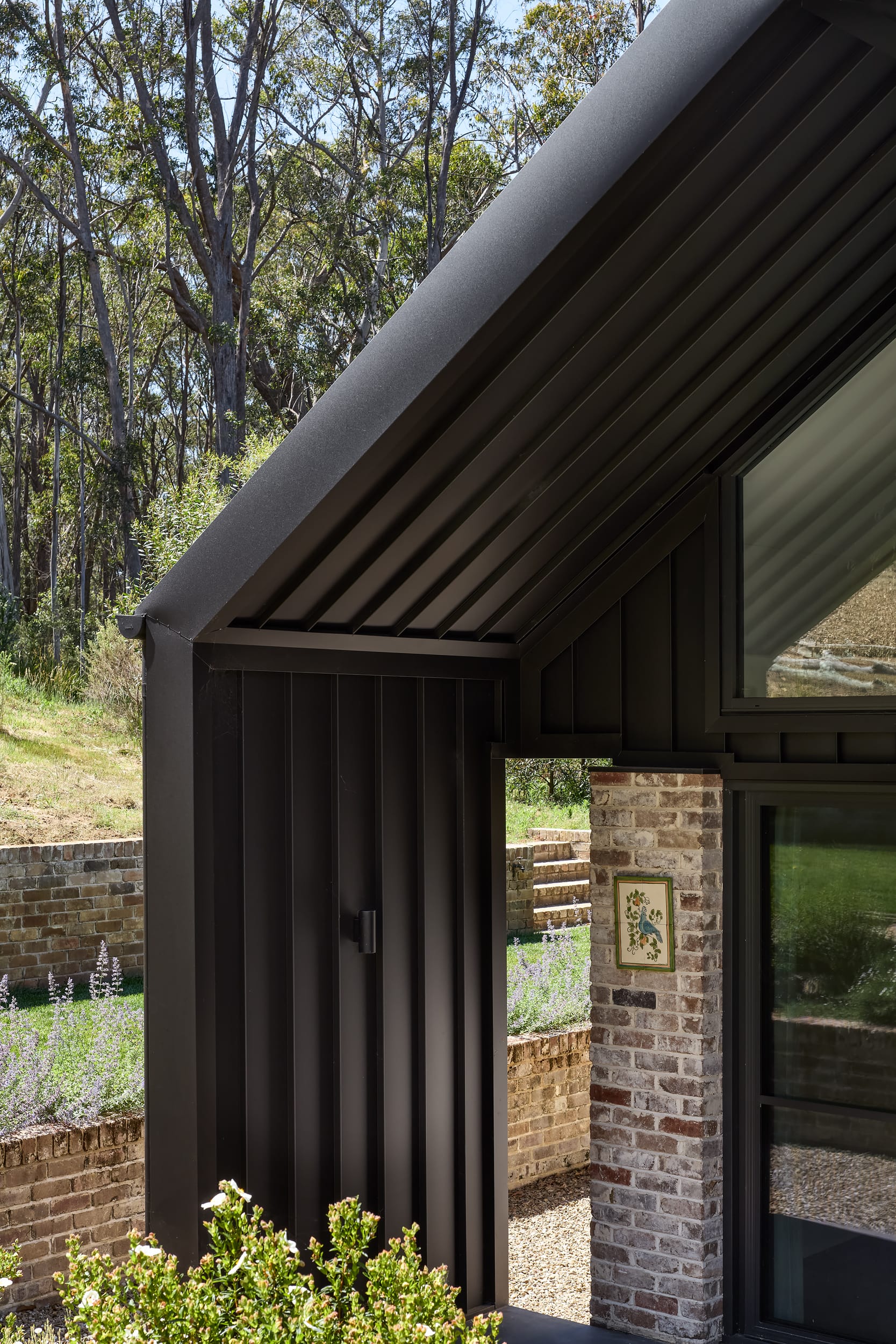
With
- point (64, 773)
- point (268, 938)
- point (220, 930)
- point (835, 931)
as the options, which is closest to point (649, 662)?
point (835, 931)

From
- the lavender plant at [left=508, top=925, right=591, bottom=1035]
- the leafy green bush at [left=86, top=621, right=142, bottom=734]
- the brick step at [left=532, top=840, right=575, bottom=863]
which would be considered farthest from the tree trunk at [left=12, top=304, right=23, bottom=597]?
the lavender plant at [left=508, top=925, right=591, bottom=1035]

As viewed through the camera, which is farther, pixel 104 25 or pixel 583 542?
pixel 104 25

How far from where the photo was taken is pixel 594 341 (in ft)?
11.3

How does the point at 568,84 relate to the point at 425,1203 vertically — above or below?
above

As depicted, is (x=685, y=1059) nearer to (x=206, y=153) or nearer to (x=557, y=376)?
(x=557, y=376)

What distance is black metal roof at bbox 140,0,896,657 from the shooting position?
2.88m

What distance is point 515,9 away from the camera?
18641 millimetres

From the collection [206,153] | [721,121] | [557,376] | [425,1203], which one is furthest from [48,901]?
[206,153]

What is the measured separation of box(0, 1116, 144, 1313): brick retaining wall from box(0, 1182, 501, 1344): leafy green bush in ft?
8.42

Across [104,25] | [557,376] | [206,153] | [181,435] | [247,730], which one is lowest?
[247,730]

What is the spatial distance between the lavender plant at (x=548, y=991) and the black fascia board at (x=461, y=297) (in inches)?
161

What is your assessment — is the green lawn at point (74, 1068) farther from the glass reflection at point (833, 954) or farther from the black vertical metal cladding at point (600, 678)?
the glass reflection at point (833, 954)

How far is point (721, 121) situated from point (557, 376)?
78cm

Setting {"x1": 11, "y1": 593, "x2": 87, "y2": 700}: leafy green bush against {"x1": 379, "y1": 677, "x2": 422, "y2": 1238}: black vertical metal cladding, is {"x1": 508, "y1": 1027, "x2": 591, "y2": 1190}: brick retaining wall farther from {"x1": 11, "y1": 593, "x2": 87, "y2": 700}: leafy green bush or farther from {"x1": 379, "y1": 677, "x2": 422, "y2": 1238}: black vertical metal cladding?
{"x1": 11, "y1": 593, "x2": 87, "y2": 700}: leafy green bush
